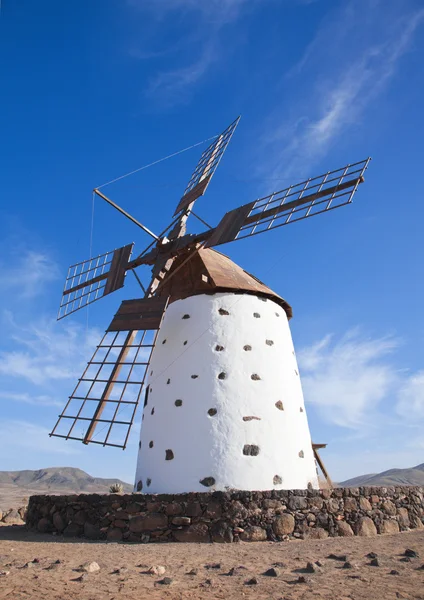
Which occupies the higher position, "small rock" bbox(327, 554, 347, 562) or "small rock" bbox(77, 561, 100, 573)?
"small rock" bbox(327, 554, 347, 562)

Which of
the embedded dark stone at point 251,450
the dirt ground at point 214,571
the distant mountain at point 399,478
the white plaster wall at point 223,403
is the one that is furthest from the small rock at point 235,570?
the distant mountain at point 399,478

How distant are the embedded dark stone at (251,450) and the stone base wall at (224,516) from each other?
3.75ft

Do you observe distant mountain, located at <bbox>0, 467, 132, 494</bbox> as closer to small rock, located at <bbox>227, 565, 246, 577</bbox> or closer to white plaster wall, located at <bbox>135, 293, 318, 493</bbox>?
white plaster wall, located at <bbox>135, 293, 318, 493</bbox>

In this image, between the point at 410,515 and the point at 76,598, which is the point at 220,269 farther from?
the point at 76,598

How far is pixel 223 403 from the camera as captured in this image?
945 centimetres

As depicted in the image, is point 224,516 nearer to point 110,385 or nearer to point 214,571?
point 214,571

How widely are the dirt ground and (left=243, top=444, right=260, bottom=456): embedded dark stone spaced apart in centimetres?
187

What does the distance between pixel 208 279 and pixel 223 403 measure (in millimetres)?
3037

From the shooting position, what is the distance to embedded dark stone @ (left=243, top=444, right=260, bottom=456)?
904 centimetres

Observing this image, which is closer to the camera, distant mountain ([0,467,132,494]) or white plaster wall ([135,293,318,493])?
white plaster wall ([135,293,318,493])

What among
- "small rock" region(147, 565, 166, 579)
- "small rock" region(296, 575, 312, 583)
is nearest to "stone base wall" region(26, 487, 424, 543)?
"small rock" region(147, 565, 166, 579)

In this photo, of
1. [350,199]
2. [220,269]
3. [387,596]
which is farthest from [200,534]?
[350,199]

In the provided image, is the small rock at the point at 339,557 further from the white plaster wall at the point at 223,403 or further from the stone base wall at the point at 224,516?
the white plaster wall at the point at 223,403

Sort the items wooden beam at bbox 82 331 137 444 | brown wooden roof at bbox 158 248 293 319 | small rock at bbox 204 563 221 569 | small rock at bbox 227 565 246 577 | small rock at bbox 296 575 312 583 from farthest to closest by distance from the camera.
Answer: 1. brown wooden roof at bbox 158 248 293 319
2. wooden beam at bbox 82 331 137 444
3. small rock at bbox 204 563 221 569
4. small rock at bbox 227 565 246 577
5. small rock at bbox 296 575 312 583
